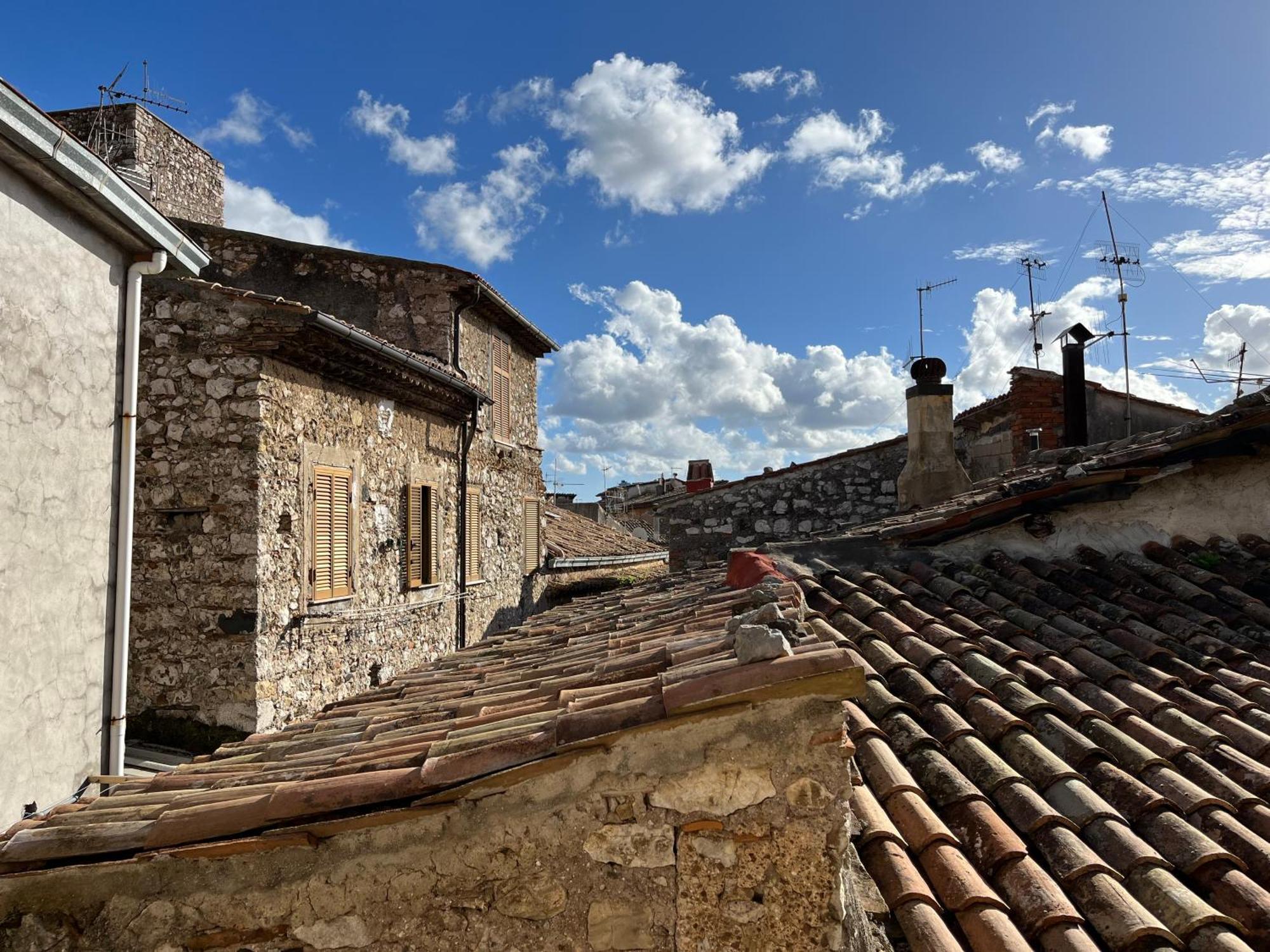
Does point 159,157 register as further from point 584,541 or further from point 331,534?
point 584,541

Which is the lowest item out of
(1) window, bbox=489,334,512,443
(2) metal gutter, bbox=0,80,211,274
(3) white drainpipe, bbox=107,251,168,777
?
(3) white drainpipe, bbox=107,251,168,777

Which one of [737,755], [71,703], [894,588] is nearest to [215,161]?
[71,703]

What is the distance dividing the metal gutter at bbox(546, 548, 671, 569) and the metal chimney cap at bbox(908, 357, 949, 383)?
311 inches

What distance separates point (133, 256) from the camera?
4.52 metres

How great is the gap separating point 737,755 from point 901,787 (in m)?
0.78

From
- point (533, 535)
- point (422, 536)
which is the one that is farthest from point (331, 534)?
point (533, 535)

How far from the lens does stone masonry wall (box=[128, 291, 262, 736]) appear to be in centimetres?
716

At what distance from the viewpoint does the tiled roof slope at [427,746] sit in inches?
87.4

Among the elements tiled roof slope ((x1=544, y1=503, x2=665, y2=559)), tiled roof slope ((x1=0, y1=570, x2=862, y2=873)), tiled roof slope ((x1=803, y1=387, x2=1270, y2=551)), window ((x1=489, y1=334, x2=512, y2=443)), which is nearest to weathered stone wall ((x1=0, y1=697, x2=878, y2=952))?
tiled roof slope ((x1=0, y1=570, x2=862, y2=873))

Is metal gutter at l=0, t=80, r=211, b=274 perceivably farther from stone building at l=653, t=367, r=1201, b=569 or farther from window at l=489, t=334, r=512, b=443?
window at l=489, t=334, r=512, b=443

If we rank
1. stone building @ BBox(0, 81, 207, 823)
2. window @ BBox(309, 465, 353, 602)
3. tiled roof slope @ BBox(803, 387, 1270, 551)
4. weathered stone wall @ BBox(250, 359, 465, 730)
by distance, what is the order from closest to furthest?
stone building @ BBox(0, 81, 207, 823) → tiled roof slope @ BBox(803, 387, 1270, 551) → weathered stone wall @ BBox(250, 359, 465, 730) → window @ BBox(309, 465, 353, 602)

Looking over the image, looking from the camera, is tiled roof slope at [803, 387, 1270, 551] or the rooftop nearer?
tiled roof slope at [803, 387, 1270, 551]

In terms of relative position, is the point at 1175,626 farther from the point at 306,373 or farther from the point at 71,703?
the point at 306,373

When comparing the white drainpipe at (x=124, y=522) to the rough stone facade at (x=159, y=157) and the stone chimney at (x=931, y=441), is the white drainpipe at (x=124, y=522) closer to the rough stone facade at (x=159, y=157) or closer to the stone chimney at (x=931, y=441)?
the stone chimney at (x=931, y=441)
